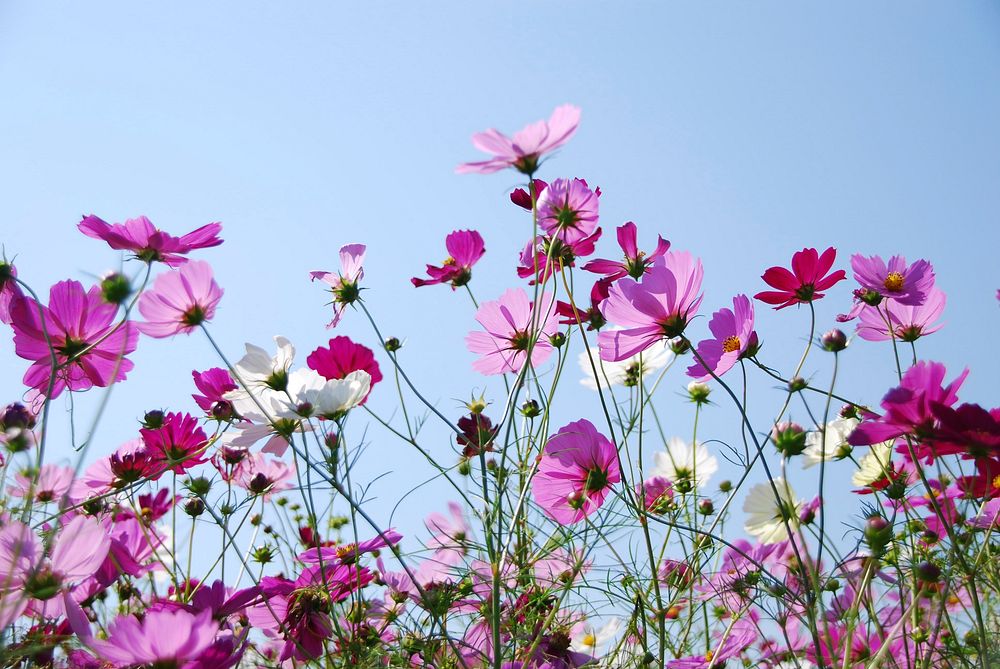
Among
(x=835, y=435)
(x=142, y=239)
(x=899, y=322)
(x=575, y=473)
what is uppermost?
(x=899, y=322)

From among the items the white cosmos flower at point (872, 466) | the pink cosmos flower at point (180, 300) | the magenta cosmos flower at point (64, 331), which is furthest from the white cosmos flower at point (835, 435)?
the magenta cosmos flower at point (64, 331)

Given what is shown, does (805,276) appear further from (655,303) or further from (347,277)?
(347,277)

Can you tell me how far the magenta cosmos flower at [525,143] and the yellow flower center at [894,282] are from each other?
507mm

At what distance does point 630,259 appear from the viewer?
99 cm

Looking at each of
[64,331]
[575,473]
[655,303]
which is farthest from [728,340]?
[64,331]

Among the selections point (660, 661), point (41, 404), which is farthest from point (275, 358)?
point (660, 661)

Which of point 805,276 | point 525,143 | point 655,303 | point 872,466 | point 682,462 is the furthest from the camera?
A: point 682,462

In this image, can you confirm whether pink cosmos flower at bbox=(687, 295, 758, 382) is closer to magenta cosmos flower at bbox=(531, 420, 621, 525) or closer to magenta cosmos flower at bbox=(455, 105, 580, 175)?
magenta cosmos flower at bbox=(531, 420, 621, 525)

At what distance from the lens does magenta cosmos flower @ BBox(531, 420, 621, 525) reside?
85cm

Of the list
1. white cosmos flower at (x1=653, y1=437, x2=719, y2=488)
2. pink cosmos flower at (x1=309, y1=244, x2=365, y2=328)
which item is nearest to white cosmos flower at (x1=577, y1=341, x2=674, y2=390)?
white cosmos flower at (x1=653, y1=437, x2=719, y2=488)

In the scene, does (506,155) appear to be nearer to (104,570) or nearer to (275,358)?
(275,358)

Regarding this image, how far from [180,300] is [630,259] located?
537 millimetres

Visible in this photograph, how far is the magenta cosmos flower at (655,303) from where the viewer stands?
0.82 metres

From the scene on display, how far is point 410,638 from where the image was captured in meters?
0.85
